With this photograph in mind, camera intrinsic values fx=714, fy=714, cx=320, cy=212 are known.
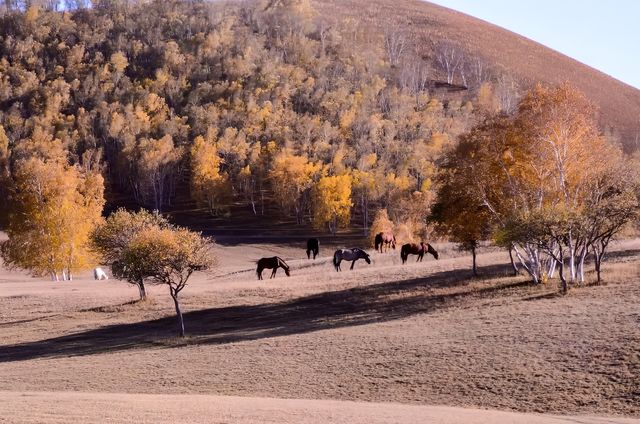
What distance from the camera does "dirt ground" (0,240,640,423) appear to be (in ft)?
78.6

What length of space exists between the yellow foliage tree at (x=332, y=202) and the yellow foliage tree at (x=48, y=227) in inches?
1770

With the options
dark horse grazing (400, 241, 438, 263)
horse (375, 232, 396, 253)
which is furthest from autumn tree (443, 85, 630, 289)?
horse (375, 232, 396, 253)

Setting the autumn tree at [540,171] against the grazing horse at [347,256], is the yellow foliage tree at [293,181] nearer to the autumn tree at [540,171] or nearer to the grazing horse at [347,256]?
the grazing horse at [347,256]

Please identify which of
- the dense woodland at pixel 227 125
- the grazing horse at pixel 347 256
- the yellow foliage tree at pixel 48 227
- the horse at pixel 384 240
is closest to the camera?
the grazing horse at pixel 347 256

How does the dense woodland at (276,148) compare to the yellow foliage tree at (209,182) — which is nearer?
the dense woodland at (276,148)

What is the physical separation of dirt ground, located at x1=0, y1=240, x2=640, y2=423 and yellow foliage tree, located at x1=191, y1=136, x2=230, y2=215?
75.6 meters

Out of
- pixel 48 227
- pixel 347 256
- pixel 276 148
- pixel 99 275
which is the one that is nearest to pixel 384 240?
pixel 347 256

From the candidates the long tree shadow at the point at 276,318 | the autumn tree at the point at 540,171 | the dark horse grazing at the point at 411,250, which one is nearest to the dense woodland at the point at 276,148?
the autumn tree at the point at 540,171

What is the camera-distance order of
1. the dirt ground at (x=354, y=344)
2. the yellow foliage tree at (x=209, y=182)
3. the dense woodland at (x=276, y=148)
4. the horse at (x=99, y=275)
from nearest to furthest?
1. the dirt ground at (x=354, y=344)
2. the dense woodland at (x=276, y=148)
3. the horse at (x=99, y=275)
4. the yellow foliage tree at (x=209, y=182)

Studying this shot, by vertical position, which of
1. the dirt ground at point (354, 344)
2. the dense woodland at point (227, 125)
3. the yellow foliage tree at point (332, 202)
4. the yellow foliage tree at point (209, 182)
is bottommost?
the dirt ground at point (354, 344)

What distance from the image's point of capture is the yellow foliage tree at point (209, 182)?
128m

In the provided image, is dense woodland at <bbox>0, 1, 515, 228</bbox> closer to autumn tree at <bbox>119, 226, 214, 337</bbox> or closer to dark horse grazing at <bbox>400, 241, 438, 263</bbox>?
dark horse grazing at <bbox>400, 241, 438, 263</bbox>

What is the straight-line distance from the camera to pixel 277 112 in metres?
163

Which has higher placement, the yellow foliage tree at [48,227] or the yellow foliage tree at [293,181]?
the yellow foliage tree at [293,181]
